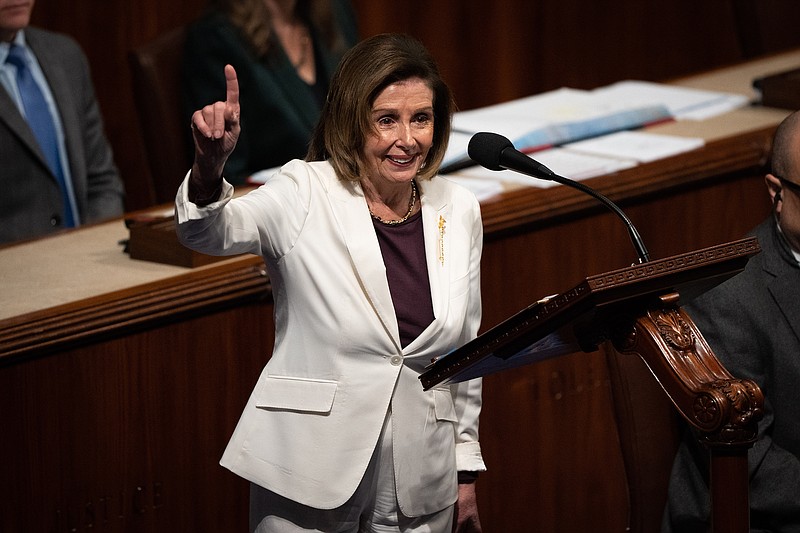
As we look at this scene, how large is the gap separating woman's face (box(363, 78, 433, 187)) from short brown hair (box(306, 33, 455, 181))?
0.5 inches

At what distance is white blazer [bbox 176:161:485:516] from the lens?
2049 millimetres

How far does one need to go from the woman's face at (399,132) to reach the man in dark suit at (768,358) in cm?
72

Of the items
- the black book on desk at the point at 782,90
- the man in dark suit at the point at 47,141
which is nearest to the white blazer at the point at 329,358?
the man in dark suit at the point at 47,141

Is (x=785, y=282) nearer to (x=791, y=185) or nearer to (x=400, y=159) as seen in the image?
(x=791, y=185)

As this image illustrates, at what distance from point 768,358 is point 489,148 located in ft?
2.81

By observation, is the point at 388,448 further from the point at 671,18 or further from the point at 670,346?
the point at 671,18

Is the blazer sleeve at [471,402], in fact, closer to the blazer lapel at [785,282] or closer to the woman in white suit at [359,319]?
the woman in white suit at [359,319]

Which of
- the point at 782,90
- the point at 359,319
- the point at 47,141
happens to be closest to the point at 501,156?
the point at 359,319

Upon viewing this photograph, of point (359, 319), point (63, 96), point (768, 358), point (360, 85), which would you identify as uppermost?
point (360, 85)

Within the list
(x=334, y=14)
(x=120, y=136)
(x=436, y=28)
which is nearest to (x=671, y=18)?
(x=436, y=28)

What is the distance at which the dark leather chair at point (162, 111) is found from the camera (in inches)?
153

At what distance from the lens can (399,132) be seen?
209 centimetres

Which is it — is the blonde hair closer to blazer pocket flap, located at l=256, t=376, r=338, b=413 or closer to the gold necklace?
the gold necklace

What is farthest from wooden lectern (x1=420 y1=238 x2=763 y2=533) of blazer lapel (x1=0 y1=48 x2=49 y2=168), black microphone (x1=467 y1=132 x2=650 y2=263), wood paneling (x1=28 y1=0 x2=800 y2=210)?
wood paneling (x1=28 y1=0 x2=800 y2=210)
